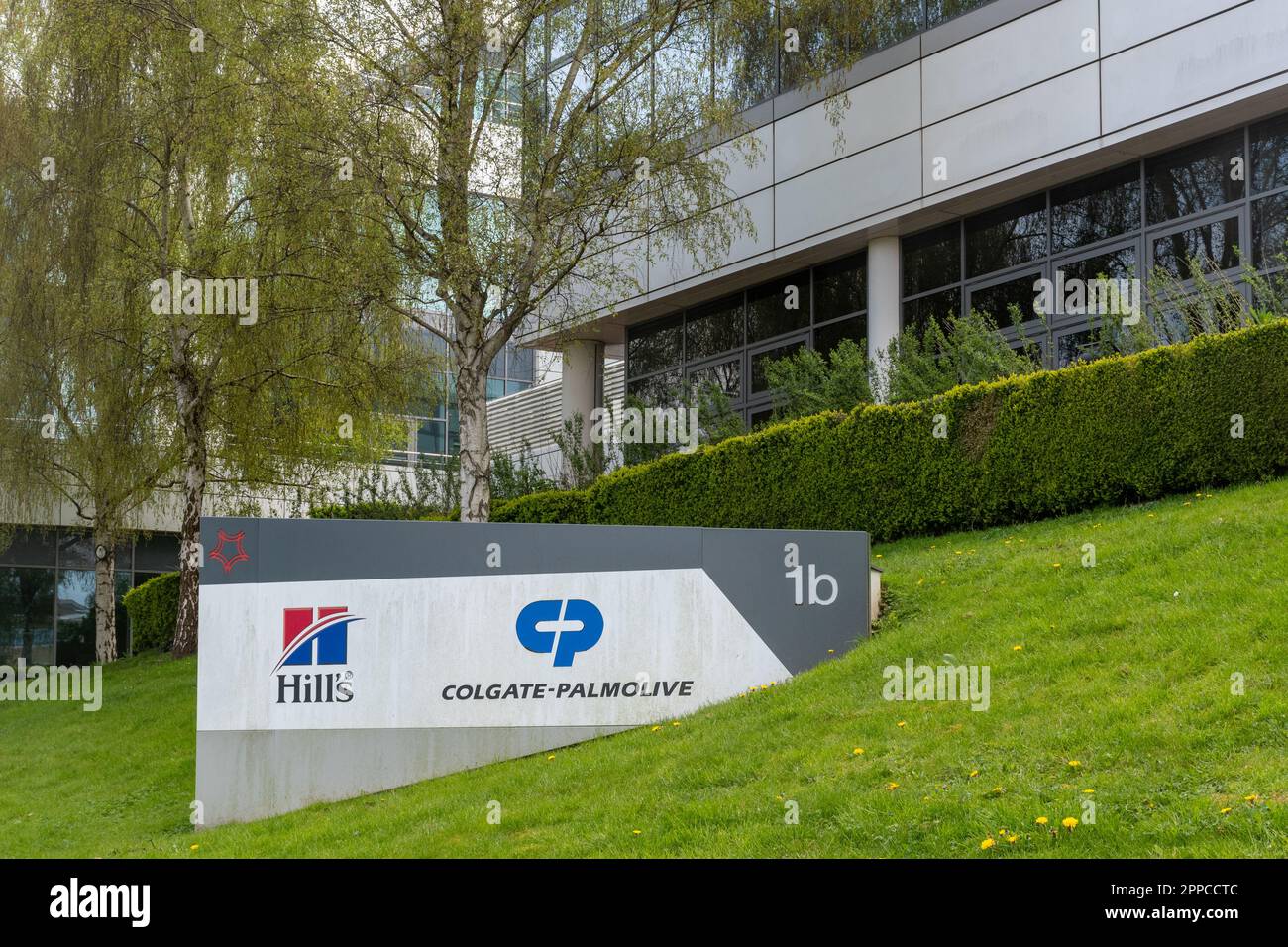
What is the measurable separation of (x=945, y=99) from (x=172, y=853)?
14.5m

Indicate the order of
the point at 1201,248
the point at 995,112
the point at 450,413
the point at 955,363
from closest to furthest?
the point at 1201,248, the point at 955,363, the point at 995,112, the point at 450,413

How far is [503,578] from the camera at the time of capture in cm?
1159

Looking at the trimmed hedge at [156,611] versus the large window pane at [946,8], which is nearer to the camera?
the large window pane at [946,8]

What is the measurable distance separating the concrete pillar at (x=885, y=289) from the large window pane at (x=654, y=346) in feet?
17.3

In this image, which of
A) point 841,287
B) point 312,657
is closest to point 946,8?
point 841,287

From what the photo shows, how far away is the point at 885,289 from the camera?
2038cm

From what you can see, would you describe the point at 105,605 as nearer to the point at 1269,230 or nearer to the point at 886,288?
the point at 886,288

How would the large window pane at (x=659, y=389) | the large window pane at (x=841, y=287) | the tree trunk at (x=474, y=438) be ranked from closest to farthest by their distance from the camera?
the tree trunk at (x=474, y=438) < the large window pane at (x=841, y=287) < the large window pane at (x=659, y=389)

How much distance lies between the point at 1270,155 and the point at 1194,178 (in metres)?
1.00

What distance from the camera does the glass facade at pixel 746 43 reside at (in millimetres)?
17703

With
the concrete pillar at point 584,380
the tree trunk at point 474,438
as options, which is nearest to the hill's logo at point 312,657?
the tree trunk at point 474,438

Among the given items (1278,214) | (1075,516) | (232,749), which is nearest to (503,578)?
(232,749)

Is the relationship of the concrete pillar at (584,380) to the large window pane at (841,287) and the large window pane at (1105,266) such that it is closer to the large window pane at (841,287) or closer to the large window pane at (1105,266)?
the large window pane at (841,287)

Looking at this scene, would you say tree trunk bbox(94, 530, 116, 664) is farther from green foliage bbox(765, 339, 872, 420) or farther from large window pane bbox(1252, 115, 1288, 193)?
large window pane bbox(1252, 115, 1288, 193)
